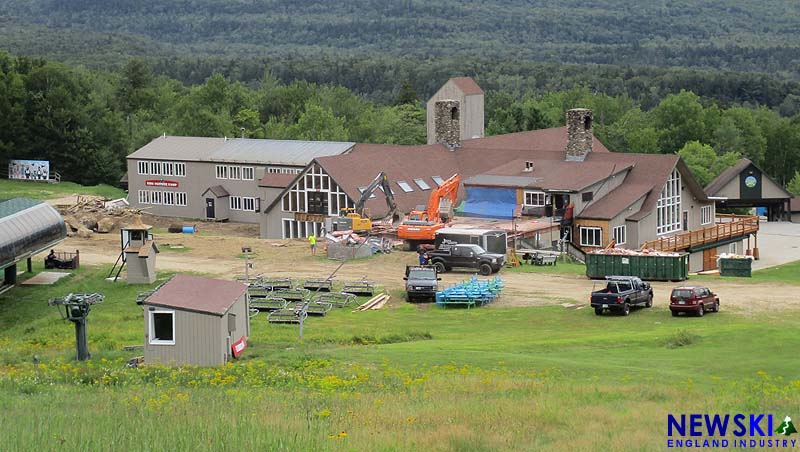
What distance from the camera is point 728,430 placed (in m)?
23.4

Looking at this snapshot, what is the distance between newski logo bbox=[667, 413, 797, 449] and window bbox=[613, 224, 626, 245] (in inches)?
1756

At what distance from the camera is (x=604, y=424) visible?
2414 centimetres

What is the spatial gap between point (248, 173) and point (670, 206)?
3003 cm

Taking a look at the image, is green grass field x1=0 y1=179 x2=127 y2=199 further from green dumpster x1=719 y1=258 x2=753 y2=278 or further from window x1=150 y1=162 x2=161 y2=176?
green dumpster x1=719 y1=258 x2=753 y2=278

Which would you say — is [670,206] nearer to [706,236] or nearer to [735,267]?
[706,236]

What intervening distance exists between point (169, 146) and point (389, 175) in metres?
23.3

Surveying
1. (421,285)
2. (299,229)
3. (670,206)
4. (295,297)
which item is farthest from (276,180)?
(421,285)

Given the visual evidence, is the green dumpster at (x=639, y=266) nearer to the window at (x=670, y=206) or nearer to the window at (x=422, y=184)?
the window at (x=670, y=206)

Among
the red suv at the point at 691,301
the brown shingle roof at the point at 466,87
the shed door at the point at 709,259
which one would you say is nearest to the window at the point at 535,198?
the shed door at the point at 709,259

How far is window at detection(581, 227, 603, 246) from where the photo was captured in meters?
68.8

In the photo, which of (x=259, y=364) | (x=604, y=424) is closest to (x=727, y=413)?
(x=604, y=424)

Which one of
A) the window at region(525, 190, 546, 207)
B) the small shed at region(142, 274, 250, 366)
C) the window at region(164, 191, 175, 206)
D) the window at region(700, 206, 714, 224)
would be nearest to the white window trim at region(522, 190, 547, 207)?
the window at region(525, 190, 546, 207)

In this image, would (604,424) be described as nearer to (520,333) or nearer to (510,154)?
(520,333)

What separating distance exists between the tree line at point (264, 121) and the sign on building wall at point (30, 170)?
1716 mm
